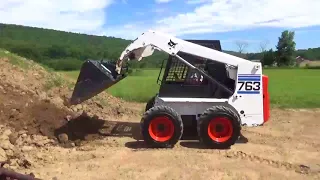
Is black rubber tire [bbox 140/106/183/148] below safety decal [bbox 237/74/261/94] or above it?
below

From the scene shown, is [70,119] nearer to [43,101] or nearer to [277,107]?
[43,101]

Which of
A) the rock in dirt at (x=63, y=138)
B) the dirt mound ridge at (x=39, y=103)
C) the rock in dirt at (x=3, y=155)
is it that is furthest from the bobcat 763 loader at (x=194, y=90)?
the rock in dirt at (x=3, y=155)

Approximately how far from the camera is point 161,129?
9.41 metres

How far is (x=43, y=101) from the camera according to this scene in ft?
37.9

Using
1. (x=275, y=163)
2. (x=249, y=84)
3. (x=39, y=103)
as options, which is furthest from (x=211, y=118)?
(x=39, y=103)

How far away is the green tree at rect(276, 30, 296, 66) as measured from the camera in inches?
3770

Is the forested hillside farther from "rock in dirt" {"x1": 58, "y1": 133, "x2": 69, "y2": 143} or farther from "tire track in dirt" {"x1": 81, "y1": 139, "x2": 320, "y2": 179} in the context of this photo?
"tire track in dirt" {"x1": 81, "y1": 139, "x2": 320, "y2": 179}

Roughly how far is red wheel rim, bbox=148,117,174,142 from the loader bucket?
131cm

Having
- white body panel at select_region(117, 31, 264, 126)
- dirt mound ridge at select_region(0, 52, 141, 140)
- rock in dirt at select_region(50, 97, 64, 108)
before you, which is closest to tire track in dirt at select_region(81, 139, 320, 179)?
white body panel at select_region(117, 31, 264, 126)

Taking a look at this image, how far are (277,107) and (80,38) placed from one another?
264 feet

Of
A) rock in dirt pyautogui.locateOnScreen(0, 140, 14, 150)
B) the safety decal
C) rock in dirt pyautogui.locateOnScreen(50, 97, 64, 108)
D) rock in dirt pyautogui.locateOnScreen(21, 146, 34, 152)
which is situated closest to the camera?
rock in dirt pyautogui.locateOnScreen(0, 140, 14, 150)

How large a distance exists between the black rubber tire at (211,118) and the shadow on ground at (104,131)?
27 cm

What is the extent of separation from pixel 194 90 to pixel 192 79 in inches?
9.7

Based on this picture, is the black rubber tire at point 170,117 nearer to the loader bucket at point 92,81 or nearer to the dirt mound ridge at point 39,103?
the loader bucket at point 92,81
